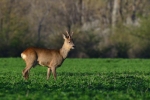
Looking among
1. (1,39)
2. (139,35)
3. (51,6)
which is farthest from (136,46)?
(51,6)

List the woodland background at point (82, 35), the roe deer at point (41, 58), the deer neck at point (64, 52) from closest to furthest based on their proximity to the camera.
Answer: the roe deer at point (41, 58) < the deer neck at point (64, 52) < the woodland background at point (82, 35)

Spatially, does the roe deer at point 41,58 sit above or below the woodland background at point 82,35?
below

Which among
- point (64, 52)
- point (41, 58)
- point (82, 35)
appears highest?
point (82, 35)

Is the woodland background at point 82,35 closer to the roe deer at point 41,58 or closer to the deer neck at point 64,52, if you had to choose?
the deer neck at point 64,52

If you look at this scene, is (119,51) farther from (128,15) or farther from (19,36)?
(128,15)

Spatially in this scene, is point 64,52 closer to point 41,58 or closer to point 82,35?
point 41,58

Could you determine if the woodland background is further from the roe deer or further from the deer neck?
the roe deer

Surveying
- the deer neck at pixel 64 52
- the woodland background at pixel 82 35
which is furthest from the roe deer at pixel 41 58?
the woodland background at pixel 82 35

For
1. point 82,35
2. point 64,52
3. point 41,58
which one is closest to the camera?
point 41,58

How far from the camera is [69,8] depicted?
230ft

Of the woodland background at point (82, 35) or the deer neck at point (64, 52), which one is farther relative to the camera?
the woodland background at point (82, 35)

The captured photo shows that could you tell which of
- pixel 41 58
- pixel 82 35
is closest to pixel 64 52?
pixel 41 58

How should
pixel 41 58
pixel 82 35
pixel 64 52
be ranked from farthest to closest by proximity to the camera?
pixel 82 35, pixel 64 52, pixel 41 58

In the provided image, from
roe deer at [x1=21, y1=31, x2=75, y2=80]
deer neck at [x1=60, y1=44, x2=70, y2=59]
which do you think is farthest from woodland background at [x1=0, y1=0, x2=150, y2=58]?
roe deer at [x1=21, y1=31, x2=75, y2=80]
